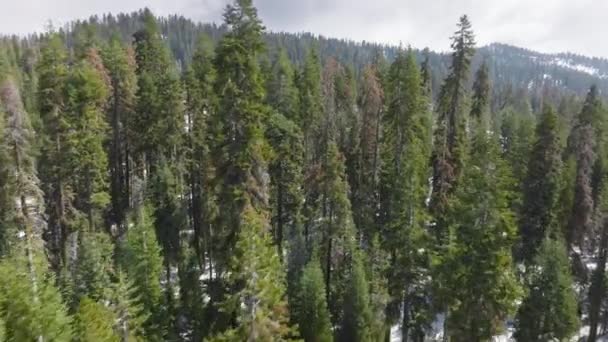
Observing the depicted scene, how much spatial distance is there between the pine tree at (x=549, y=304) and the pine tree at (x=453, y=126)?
762 cm

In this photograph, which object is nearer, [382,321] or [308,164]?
[382,321]

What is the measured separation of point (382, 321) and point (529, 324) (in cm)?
903

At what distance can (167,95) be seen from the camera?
40.4 metres

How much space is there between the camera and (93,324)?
2091 cm

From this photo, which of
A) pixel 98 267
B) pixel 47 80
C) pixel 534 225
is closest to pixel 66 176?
pixel 47 80

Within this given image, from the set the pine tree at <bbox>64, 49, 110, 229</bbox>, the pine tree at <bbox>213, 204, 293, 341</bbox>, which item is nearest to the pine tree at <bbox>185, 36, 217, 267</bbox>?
the pine tree at <bbox>64, 49, 110, 229</bbox>

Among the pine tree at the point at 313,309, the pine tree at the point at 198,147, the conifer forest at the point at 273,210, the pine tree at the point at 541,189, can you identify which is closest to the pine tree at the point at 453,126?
the conifer forest at the point at 273,210

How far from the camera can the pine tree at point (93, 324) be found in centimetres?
2072

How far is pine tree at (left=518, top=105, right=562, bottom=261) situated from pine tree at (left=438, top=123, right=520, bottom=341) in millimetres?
19924

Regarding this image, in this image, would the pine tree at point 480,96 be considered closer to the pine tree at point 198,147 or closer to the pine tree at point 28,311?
the pine tree at point 198,147

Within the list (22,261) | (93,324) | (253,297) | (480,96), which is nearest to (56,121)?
(22,261)

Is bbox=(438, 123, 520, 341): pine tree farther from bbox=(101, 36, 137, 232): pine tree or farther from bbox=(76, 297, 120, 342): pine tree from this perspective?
bbox=(101, 36, 137, 232): pine tree

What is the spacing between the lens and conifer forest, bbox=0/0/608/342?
22.0m

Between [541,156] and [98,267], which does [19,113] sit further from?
[541,156]
